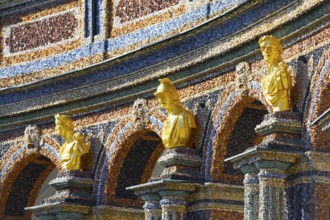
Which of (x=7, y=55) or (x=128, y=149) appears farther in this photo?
(x=7, y=55)

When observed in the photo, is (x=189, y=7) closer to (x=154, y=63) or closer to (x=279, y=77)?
(x=154, y=63)

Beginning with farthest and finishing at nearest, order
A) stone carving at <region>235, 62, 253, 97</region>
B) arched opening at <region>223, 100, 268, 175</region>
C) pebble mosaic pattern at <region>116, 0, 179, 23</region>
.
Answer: pebble mosaic pattern at <region>116, 0, 179, 23</region> < arched opening at <region>223, 100, 268, 175</region> < stone carving at <region>235, 62, 253, 97</region>

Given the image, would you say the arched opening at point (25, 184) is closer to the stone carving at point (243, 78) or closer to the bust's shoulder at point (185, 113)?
the bust's shoulder at point (185, 113)

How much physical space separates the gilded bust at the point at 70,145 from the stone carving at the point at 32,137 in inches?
52.5

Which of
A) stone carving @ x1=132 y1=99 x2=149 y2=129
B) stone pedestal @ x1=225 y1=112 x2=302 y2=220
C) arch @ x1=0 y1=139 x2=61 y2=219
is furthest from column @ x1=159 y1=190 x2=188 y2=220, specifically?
arch @ x1=0 y1=139 x2=61 y2=219

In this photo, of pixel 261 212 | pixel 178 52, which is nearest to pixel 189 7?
pixel 178 52

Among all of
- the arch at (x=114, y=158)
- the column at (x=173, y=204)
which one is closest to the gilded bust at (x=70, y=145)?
the arch at (x=114, y=158)

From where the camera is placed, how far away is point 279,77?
1989 centimetres

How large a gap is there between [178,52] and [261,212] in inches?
193

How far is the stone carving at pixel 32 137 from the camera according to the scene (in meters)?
27.4

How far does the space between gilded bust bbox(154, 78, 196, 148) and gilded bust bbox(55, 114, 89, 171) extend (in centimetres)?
336

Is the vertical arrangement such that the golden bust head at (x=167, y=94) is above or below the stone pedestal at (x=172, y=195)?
above

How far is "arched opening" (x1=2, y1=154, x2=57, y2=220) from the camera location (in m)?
27.9

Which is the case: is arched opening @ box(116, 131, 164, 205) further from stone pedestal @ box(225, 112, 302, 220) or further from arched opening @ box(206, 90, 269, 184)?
stone pedestal @ box(225, 112, 302, 220)
